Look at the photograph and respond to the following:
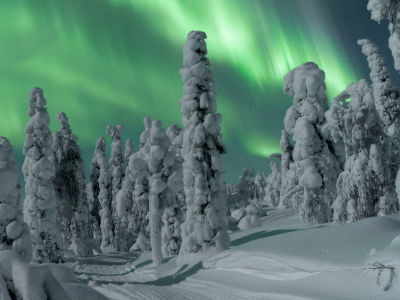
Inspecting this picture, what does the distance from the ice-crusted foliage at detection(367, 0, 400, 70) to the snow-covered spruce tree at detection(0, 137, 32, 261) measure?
16.8 metres

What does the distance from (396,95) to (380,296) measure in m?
19.6

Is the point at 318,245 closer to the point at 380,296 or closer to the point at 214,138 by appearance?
the point at 380,296

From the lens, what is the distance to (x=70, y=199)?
112 feet

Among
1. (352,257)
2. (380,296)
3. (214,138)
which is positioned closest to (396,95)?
(214,138)

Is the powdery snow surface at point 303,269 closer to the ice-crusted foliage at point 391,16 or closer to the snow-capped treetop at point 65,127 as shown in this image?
the ice-crusted foliage at point 391,16

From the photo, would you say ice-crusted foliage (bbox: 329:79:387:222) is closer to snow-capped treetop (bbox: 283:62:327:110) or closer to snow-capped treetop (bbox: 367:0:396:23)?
snow-capped treetop (bbox: 283:62:327:110)

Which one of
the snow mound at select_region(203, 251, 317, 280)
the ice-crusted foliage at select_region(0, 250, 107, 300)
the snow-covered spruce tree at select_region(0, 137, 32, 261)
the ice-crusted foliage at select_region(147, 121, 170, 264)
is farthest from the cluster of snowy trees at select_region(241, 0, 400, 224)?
the snow-covered spruce tree at select_region(0, 137, 32, 261)

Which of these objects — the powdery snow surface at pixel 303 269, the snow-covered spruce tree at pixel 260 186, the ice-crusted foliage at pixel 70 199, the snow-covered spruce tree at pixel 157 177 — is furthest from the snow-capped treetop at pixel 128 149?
the snow-covered spruce tree at pixel 260 186

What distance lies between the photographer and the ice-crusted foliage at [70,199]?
112ft

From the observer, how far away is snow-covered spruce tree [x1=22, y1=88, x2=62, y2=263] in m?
25.2

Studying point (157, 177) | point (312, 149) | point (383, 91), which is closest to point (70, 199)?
point (157, 177)

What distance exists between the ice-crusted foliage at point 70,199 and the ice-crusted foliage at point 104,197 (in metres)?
7.87

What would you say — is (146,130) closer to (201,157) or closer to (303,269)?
(201,157)

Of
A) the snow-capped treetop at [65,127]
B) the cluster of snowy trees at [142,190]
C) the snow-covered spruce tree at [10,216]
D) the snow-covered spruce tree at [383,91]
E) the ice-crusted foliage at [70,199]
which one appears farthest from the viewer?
the snow-capped treetop at [65,127]
